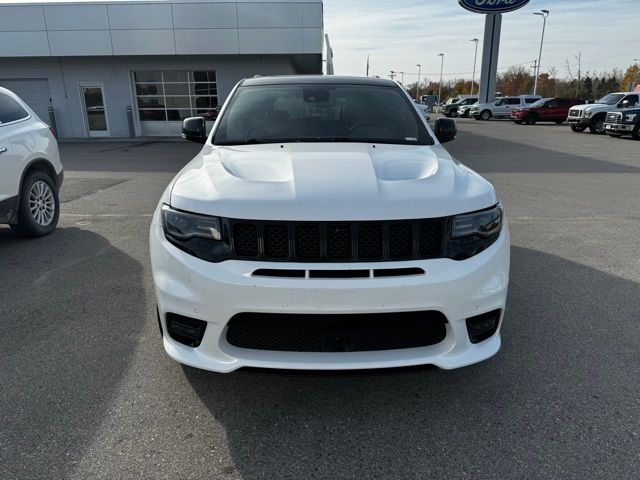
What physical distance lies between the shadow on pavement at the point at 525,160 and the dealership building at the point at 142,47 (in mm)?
8906

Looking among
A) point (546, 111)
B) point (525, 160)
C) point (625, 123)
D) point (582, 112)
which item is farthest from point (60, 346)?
point (546, 111)

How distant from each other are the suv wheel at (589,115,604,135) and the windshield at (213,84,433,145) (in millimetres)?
24361

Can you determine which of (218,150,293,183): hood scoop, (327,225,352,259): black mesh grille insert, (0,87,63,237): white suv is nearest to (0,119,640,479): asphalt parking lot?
(327,225,352,259): black mesh grille insert

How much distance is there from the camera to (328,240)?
227 centimetres

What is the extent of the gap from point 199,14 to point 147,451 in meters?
21.2

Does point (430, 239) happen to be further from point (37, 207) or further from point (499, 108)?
point (499, 108)

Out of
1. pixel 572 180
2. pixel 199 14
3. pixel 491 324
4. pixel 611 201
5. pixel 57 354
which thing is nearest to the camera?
pixel 491 324

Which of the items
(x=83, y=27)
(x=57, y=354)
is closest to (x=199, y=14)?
(x=83, y=27)

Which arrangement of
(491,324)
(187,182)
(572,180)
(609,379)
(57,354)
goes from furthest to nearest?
(572,180)
(57,354)
(609,379)
(187,182)
(491,324)

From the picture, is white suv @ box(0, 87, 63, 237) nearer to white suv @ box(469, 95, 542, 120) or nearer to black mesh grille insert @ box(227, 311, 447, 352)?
black mesh grille insert @ box(227, 311, 447, 352)

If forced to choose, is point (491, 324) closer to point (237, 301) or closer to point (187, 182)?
point (237, 301)

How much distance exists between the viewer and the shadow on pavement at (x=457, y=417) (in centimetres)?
220

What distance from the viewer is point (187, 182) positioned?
2.66 m

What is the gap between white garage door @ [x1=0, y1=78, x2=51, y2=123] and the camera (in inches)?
890
